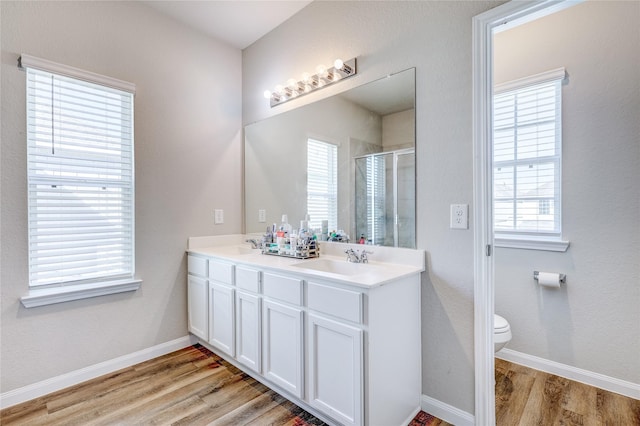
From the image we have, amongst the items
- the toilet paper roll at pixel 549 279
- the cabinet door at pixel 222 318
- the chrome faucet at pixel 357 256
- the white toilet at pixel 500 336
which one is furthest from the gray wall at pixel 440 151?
the cabinet door at pixel 222 318

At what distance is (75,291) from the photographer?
6.62 ft

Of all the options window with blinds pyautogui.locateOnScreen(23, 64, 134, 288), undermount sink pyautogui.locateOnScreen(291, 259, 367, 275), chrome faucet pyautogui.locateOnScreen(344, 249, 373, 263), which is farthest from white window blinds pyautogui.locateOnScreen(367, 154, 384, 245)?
window with blinds pyautogui.locateOnScreen(23, 64, 134, 288)

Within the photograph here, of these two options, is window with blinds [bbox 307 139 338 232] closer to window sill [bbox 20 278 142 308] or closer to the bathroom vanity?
the bathroom vanity

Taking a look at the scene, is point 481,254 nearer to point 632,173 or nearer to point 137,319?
point 632,173

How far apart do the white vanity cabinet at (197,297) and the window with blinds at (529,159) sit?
242 cm

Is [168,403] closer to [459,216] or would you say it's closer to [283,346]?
[283,346]

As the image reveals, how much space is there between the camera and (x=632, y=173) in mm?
1867

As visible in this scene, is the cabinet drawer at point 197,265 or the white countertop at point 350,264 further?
the cabinet drawer at point 197,265

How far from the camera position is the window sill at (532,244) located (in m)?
2.15

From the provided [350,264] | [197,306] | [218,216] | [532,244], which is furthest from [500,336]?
[218,216]

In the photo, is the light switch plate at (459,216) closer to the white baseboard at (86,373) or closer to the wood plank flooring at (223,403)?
the wood plank flooring at (223,403)

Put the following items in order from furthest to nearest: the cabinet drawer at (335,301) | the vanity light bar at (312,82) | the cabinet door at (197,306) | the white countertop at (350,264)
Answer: the cabinet door at (197,306), the vanity light bar at (312,82), the white countertop at (350,264), the cabinet drawer at (335,301)

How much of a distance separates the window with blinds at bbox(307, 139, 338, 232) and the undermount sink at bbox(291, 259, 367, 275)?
31 cm

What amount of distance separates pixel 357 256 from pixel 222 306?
1.06 m
